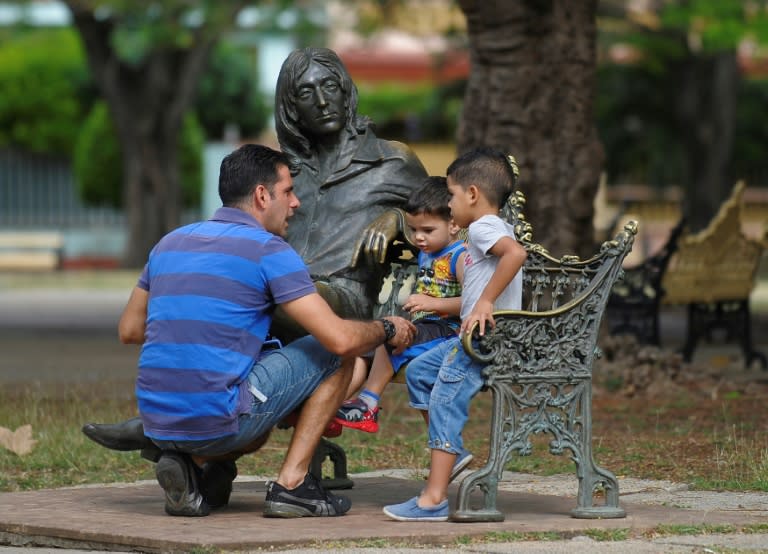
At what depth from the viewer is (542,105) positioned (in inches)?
458

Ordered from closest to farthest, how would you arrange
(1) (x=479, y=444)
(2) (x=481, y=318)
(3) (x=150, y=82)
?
1. (2) (x=481, y=318)
2. (1) (x=479, y=444)
3. (3) (x=150, y=82)

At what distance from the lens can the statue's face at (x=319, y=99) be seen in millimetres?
6633

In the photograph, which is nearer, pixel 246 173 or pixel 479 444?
pixel 246 173

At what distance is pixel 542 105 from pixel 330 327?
20.6ft

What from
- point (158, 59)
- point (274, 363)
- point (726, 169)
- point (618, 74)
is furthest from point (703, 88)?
point (274, 363)

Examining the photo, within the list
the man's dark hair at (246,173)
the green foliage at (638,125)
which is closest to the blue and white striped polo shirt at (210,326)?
the man's dark hair at (246,173)

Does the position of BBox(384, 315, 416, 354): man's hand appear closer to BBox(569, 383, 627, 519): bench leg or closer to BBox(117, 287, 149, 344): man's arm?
BBox(569, 383, 627, 519): bench leg

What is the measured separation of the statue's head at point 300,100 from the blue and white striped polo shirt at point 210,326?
100cm

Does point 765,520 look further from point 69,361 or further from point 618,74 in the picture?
point 618,74

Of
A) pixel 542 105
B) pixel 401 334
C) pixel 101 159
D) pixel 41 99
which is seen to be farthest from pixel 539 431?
pixel 41 99

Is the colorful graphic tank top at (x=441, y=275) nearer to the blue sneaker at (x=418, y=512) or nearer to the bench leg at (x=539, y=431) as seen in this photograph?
the bench leg at (x=539, y=431)

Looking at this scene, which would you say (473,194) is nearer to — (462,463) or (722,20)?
(462,463)

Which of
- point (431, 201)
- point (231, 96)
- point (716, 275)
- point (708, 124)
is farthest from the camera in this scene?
point (231, 96)

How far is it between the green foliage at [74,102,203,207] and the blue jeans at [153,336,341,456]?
92.2ft
